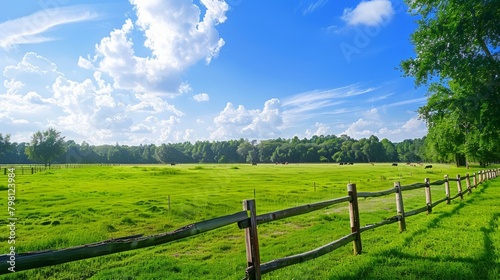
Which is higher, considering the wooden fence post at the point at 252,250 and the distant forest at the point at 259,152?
the distant forest at the point at 259,152

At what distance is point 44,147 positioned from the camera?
8200 cm

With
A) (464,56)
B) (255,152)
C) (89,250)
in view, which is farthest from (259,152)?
(89,250)

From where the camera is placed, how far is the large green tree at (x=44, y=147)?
80.3m

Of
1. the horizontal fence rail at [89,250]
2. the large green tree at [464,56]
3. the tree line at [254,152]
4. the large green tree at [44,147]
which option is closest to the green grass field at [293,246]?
the horizontal fence rail at [89,250]

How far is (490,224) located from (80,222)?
56.1 feet

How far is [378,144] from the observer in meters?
160

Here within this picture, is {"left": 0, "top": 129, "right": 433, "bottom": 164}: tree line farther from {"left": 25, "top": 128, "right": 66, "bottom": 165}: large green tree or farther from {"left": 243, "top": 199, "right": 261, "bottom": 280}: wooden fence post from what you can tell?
{"left": 243, "top": 199, "right": 261, "bottom": 280}: wooden fence post

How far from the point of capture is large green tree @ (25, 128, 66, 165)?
263 ft

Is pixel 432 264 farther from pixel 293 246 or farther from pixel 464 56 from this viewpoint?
pixel 464 56

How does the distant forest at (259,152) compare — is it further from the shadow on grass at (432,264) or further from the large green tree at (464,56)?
the shadow on grass at (432,264)

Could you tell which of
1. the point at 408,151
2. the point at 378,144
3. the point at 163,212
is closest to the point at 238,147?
the point at 378,144

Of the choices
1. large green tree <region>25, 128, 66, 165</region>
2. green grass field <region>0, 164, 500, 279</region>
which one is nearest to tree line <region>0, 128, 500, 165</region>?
large green tree <region>25, 128, 66, 165</region>

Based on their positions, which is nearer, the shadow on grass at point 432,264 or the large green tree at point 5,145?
the shadow on grass at point 432,264

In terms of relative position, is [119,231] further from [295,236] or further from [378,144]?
[378,144]
